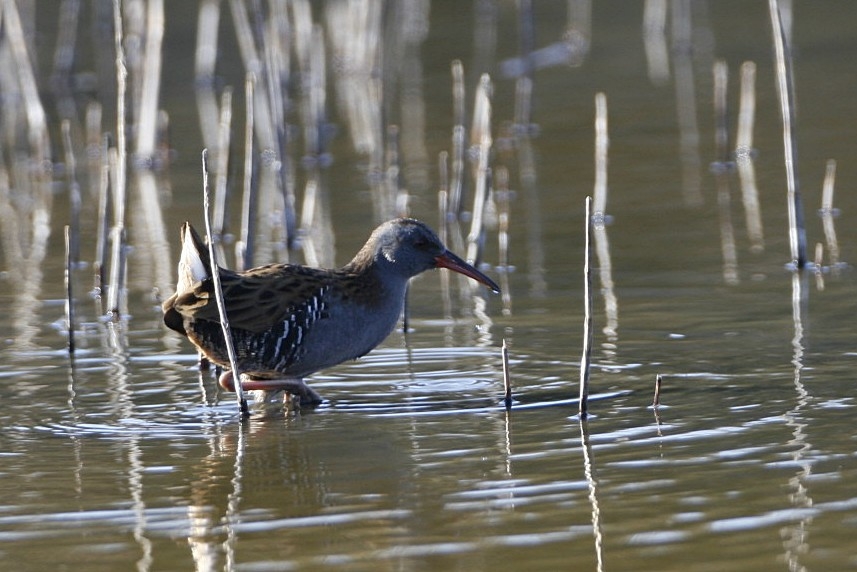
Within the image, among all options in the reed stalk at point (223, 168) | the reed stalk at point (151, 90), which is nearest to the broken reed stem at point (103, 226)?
the reed stalk at point (223, 168)

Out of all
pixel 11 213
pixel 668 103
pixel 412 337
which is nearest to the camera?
pixel 412 337

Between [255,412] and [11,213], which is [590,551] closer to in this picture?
[255,412]

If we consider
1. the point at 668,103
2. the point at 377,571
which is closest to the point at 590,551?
the point at 377,571

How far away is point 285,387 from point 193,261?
0.73 meters

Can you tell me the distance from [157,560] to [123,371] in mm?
3080

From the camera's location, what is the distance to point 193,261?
7051 mm

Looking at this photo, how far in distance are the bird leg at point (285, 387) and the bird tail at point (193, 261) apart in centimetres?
46

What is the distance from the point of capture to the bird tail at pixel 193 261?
23.0 feet

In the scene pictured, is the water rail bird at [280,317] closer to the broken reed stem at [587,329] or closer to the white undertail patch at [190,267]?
the white undertail patch at [190,267]

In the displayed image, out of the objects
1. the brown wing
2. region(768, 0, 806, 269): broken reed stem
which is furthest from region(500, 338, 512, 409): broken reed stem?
region(768, 0, 806, 269): broken reed stem

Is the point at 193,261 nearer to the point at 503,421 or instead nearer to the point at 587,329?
the point at 503,421

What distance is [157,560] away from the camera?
15.8 ft

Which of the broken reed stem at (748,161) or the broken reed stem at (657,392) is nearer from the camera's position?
the broken reed stem at (657,392)

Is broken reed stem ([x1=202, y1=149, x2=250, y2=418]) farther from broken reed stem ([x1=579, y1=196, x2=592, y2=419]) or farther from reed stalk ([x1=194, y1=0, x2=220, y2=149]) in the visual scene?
reed stalk ([x1=194, y1=0, x2=220, y2=149])
